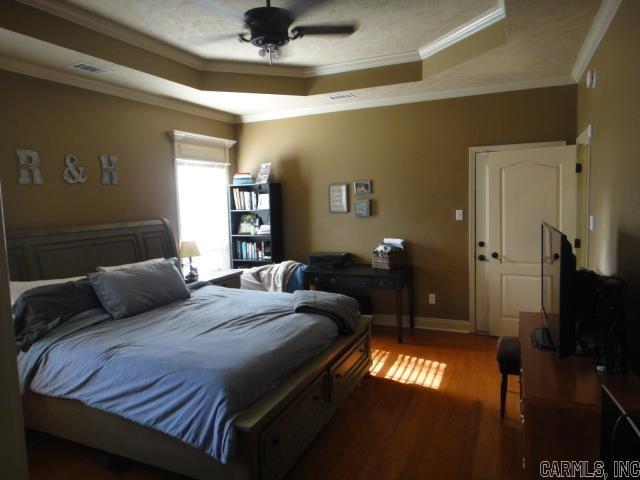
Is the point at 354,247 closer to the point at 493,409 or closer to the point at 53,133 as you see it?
the point at 493,409

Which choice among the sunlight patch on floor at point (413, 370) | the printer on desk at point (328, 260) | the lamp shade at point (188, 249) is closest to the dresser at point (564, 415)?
the sunlight patch on floor at point (413, 370)

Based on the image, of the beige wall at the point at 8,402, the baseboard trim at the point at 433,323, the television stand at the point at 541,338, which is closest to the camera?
the beige wall at the point at 8,402

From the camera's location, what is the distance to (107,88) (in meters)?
3.98

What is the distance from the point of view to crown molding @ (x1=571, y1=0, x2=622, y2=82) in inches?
99.7

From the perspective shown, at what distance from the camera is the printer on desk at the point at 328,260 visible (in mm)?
5020

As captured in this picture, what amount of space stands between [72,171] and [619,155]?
4.03 m

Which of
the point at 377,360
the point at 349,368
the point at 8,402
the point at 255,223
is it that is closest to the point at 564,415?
the point at 349,368

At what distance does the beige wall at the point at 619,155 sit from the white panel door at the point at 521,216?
872mm

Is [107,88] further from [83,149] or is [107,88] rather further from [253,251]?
[253,251]

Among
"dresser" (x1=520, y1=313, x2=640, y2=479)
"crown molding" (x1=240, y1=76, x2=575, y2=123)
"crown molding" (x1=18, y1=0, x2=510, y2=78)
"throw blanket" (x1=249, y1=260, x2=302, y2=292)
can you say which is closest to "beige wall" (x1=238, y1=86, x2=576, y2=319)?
"crown molding" (x1=240, y1=76, x2=575, y2=123)

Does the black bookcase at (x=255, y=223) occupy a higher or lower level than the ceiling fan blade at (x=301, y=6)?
lower

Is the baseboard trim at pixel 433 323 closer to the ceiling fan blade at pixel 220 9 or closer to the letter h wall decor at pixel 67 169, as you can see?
the letter h wall decor at pixel 67 169

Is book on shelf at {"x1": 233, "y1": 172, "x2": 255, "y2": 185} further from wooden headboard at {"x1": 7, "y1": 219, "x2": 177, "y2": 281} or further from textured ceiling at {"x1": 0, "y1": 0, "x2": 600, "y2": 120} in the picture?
wooden headboard at {"x1": 7, "y1": 219, "x2": 177, "y2": 281}

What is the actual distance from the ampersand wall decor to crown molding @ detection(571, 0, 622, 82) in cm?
404
